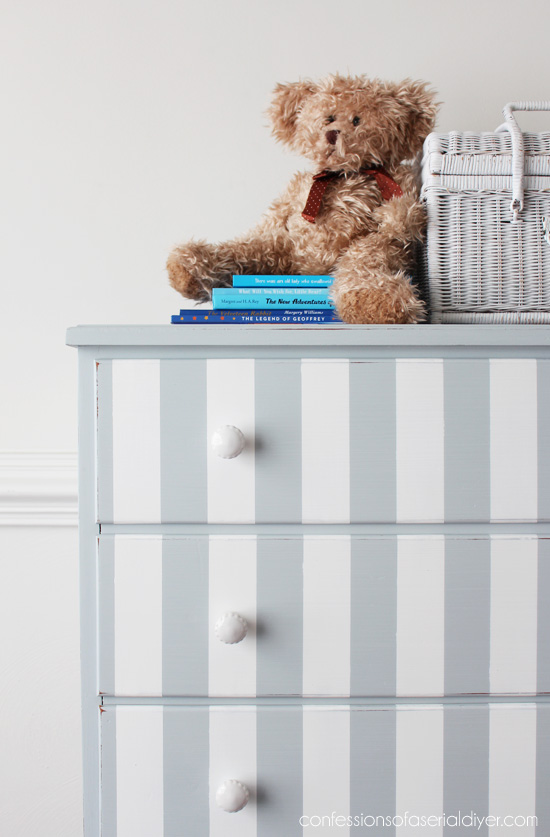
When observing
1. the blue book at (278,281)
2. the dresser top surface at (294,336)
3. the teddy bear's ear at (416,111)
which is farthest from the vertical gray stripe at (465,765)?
the teddy bear's ear at (416,111)

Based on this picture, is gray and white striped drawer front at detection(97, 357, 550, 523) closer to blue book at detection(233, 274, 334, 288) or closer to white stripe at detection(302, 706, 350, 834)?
blue book at detection(233, 274, 334, 288)

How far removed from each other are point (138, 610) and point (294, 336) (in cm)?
37

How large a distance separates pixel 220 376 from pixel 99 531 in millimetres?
238

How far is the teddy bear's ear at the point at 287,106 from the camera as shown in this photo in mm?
896

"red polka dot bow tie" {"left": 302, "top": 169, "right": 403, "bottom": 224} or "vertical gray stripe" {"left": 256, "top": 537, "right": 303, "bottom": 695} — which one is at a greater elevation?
"red polka dot bow tie" {"left": 302, "top": 169, "right": 403, "bottom": 224}

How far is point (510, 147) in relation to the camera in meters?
0.78

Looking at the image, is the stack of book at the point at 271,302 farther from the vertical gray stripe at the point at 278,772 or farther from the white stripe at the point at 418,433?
the vertical gray stripe at the point at 278,772

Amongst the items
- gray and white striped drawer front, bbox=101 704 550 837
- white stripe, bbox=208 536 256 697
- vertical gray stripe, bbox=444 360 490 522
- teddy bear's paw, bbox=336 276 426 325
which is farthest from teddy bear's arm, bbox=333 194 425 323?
gray and white striped drawer front, bbox=101 704 550 837

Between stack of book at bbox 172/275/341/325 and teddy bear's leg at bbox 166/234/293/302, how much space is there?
12 cm

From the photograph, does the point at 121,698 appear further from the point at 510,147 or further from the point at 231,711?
the point at 510,147

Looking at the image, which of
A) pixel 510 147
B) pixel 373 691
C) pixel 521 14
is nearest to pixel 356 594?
pixel 373 691

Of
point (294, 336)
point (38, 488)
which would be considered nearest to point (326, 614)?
Answer: point (294, 336)

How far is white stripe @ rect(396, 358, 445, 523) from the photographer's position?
2.17ft

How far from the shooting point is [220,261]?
0.87m
